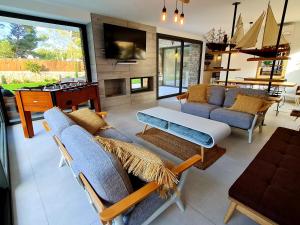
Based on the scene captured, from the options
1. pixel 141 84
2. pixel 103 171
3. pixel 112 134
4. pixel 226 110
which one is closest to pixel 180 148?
pixel 112 134

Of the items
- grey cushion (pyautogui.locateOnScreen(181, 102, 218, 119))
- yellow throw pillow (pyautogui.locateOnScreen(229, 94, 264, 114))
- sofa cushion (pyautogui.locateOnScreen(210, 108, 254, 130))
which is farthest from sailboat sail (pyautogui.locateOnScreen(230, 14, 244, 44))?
sofa cushion (pyautogui.locateOnScreen(210, 108, 254, 130))

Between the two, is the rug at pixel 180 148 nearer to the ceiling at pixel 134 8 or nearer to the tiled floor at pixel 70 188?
the tiled floor at pixel 70 188

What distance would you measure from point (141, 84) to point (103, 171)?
4920 mm

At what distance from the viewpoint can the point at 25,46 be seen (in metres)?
3.51

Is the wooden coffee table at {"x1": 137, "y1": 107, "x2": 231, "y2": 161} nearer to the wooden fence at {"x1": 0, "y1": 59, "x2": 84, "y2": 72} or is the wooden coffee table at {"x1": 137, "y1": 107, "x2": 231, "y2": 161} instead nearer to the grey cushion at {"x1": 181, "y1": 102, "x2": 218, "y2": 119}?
the grey cushion at {"x1": 181, "y1": 102, "x2": 218, "y2": 119}

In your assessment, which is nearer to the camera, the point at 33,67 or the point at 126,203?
the point at 126,203

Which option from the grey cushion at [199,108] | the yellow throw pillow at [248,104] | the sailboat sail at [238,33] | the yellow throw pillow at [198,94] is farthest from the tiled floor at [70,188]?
the sailboat sail at [238,33]

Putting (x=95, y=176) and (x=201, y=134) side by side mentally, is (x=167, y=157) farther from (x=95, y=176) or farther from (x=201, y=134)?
(x=95, y=176)

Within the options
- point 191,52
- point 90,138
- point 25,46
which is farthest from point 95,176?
point 191,52

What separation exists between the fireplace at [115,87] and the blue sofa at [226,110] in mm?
2214

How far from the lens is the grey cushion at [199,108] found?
3297 mm

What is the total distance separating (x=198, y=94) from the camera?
3.81 m

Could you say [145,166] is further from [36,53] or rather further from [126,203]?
[36,53]

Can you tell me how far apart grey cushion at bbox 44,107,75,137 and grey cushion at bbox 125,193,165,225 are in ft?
3.02
